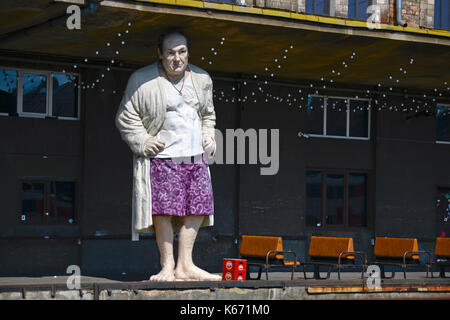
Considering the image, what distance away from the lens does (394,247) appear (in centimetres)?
1542

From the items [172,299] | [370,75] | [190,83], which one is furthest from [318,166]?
[172,299]

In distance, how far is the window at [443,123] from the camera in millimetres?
20531

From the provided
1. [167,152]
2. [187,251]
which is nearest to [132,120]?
[167,152]

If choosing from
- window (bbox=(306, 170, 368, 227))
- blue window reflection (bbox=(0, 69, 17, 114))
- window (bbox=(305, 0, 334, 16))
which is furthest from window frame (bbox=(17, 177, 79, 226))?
window (bbox=(305, 0, 334, 16))

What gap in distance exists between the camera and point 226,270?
12.9m

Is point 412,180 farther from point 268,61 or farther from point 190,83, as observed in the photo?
point 190,83

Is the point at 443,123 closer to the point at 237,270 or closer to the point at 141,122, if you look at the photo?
the point at 237,270

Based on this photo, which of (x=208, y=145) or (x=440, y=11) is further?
(x=440, y=11)

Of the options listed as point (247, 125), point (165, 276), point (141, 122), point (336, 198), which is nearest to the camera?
point (165, 276)

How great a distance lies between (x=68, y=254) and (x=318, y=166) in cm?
592

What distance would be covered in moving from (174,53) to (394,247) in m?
5.74

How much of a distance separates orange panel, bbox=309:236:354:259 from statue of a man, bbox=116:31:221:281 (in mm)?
2807

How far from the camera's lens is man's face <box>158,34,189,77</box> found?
→ 12.3 m

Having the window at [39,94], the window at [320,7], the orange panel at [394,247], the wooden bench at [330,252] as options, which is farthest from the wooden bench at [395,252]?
the window at [39,94]
